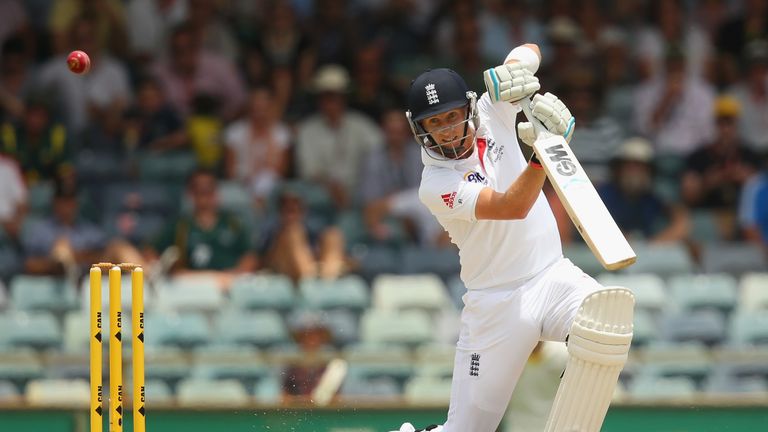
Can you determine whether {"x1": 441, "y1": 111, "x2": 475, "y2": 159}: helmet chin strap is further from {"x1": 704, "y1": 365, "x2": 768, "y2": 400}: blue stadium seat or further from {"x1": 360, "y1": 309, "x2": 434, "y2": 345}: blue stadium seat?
{"x1": 360, "y1": 309, "x2": 434, "y2": 345}: blue stadium seat

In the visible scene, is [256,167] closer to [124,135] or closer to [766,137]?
[124,135]

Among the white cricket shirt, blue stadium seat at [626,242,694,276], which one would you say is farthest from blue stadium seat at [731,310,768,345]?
the white cricket shirt

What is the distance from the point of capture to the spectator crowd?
1016 centimetres

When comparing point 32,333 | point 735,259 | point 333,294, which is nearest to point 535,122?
point 333,294

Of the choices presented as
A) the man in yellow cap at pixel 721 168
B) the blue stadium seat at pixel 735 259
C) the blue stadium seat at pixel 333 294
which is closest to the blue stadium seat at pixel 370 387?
the blue stadium seat at pixel 333 294

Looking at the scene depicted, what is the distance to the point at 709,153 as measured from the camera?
35.5ft

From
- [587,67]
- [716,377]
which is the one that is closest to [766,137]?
[587,67]

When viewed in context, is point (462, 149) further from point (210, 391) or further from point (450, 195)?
point (210, 391)

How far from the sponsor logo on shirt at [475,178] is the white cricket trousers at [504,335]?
0.44 metres

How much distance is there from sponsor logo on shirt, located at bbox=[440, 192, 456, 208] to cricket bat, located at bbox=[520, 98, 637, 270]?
0.46 meters

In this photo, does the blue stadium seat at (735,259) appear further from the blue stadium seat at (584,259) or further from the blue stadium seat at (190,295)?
the blue stadium seat at (190,295)

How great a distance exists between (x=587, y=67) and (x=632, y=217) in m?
1.57

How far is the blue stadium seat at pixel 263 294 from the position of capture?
9516 millimetres

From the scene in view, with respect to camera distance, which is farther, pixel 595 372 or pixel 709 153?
pixel 709 153
